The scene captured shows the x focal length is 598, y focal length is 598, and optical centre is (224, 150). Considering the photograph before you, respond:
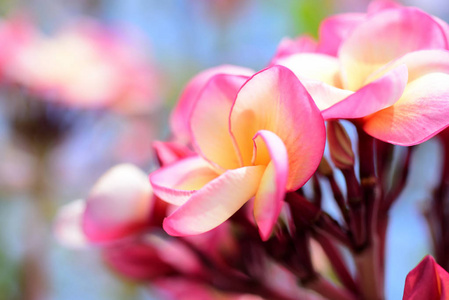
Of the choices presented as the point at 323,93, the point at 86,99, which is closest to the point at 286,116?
the point at 323,93

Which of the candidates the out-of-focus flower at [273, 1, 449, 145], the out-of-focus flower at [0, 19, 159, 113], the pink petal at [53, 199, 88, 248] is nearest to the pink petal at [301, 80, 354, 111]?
the out-of-focus flower at [273, 1, 449, 145]

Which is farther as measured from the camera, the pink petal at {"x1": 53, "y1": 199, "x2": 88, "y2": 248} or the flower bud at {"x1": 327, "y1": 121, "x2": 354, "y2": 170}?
the pink petal at {"x1": 53, "y1": 199, "x2": 88, "y2": 248}

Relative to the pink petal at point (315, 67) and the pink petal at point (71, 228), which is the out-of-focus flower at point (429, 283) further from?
the pink petal at point (71, 228)

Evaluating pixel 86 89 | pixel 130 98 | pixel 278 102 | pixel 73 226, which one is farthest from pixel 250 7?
pixel 278 102

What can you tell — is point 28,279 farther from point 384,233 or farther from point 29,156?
point 384,233

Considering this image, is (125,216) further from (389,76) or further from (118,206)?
(389,76)

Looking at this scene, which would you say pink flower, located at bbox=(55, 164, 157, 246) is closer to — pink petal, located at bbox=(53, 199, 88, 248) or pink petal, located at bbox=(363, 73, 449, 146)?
pink petal, located at bbox=(53, 199, 88, 248)
